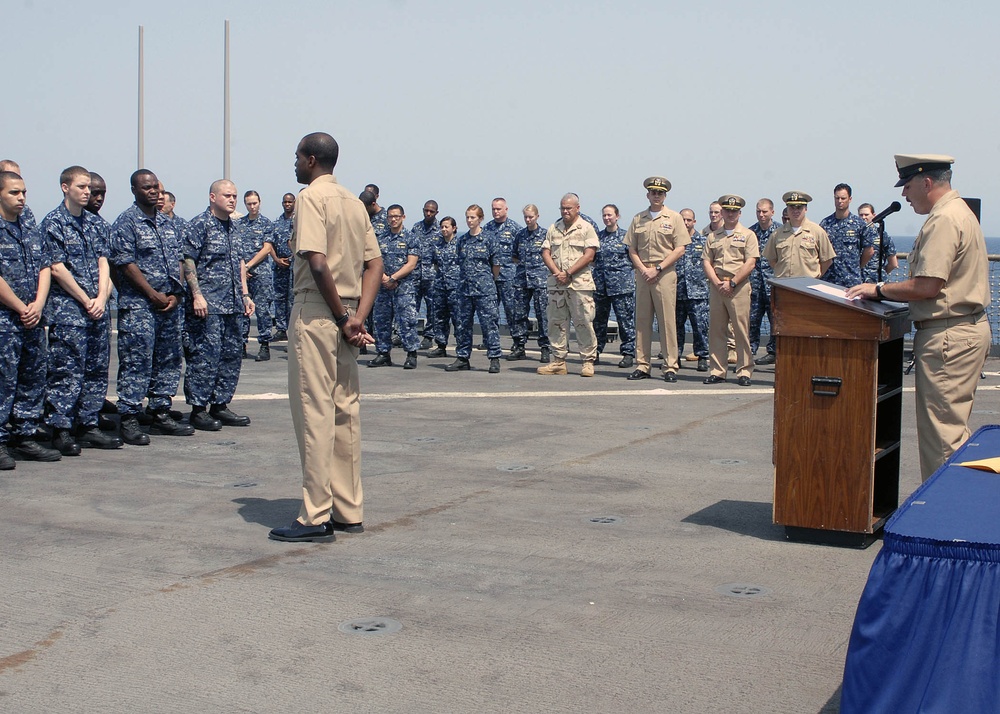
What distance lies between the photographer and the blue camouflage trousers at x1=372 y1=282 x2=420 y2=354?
13.5 m

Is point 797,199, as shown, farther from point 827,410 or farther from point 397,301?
point 827,410

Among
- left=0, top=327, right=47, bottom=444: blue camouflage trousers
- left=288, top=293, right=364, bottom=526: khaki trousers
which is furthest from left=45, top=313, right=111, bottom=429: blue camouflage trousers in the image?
left=288, top=293, right=364, bottom=526: khaki trousers

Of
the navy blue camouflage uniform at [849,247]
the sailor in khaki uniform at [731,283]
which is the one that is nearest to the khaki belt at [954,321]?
the sailor in khaki uniform at [731,283]

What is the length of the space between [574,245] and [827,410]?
7.34 meters

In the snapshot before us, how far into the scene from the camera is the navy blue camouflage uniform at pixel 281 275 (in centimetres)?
1527

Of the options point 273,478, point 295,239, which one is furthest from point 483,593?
point 273,478

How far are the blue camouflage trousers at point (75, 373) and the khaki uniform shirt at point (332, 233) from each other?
2.84 metres

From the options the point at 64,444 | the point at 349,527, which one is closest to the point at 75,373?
the point at 64,444

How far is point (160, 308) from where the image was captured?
8.28 m

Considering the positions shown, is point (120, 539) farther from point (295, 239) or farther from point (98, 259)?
point (98, 259)

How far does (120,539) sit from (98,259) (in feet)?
9.43

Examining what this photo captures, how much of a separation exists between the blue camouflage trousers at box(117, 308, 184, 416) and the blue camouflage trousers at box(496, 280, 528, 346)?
663 cm

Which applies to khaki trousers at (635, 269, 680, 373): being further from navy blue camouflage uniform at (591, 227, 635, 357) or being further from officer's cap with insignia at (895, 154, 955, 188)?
officer's cap with insignia at (895, 154, 955, 188)

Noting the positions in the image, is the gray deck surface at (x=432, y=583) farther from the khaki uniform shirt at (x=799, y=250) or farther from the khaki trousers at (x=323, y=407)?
the khaki uniform shirt at (x=799, y=250)
